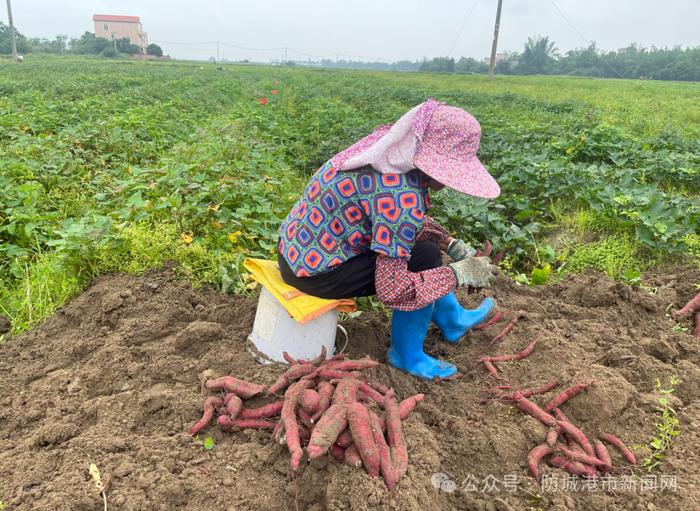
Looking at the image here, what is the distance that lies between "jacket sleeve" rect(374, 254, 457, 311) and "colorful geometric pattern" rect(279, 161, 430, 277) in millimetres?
75

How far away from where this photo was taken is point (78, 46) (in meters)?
73.4

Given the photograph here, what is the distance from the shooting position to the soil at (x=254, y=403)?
5.72ft

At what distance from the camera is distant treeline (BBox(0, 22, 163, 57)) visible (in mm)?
57156

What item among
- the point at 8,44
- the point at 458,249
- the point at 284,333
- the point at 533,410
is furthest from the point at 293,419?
the point at 8,44

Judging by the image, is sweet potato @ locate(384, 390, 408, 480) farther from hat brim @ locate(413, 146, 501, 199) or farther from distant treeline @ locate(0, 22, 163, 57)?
distant treeline @ locate(0, 22, 163, 57)

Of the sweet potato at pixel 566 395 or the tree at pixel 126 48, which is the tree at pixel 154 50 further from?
the sweet potato at pixel 566 395

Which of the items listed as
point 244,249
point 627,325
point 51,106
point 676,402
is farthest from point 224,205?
point 51,106

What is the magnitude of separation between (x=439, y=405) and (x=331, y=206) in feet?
3.48

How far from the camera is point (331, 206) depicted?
232 centimetres

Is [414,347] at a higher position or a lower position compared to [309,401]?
lower

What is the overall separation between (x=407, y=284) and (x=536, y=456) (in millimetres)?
863

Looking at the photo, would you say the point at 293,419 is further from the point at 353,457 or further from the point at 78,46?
the point at 78,46

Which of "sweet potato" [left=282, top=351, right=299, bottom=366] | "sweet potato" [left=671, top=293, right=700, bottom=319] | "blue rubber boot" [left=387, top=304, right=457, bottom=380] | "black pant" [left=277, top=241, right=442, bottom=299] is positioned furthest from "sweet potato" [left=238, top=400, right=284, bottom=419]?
"sweet potato" [left=671, top=293, right=700, bottom=319]

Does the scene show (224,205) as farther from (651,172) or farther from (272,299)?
(651,172)
